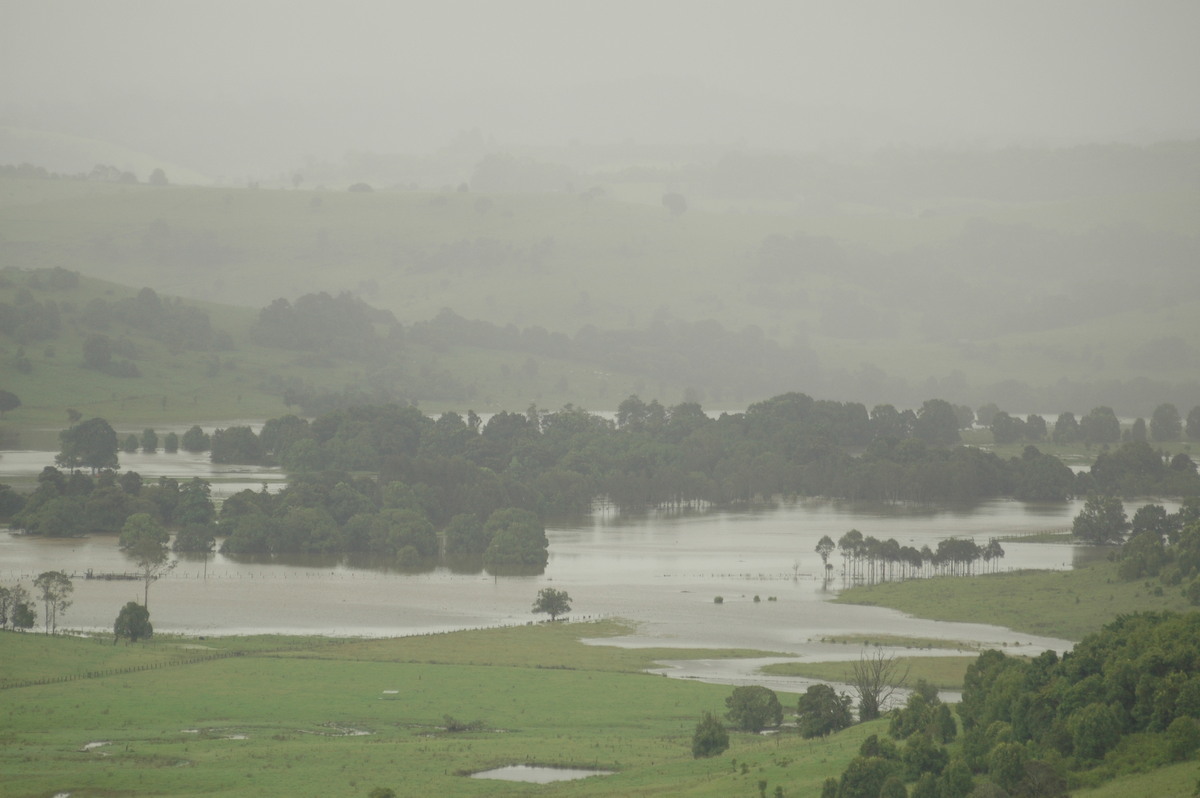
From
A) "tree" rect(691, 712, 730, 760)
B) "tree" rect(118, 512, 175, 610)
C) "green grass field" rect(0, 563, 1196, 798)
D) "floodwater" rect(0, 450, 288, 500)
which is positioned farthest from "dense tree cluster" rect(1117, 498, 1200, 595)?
"floodwater" rect(0, 450, 288, 500)

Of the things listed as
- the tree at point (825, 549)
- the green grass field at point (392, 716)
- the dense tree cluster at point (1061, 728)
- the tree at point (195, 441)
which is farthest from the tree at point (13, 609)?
the tree at point (195, 441)

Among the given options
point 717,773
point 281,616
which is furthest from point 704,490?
point 717,773

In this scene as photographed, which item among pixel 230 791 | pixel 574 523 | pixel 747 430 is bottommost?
pixel 230 791

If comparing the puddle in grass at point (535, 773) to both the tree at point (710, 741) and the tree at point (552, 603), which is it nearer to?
the tree at point (710, 741)

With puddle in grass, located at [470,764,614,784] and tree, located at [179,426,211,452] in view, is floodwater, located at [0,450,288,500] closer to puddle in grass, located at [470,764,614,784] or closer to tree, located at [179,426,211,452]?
tree, located at [179,426,211,452]

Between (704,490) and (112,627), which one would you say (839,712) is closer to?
(112,627)

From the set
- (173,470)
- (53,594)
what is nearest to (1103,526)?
(53,594)
